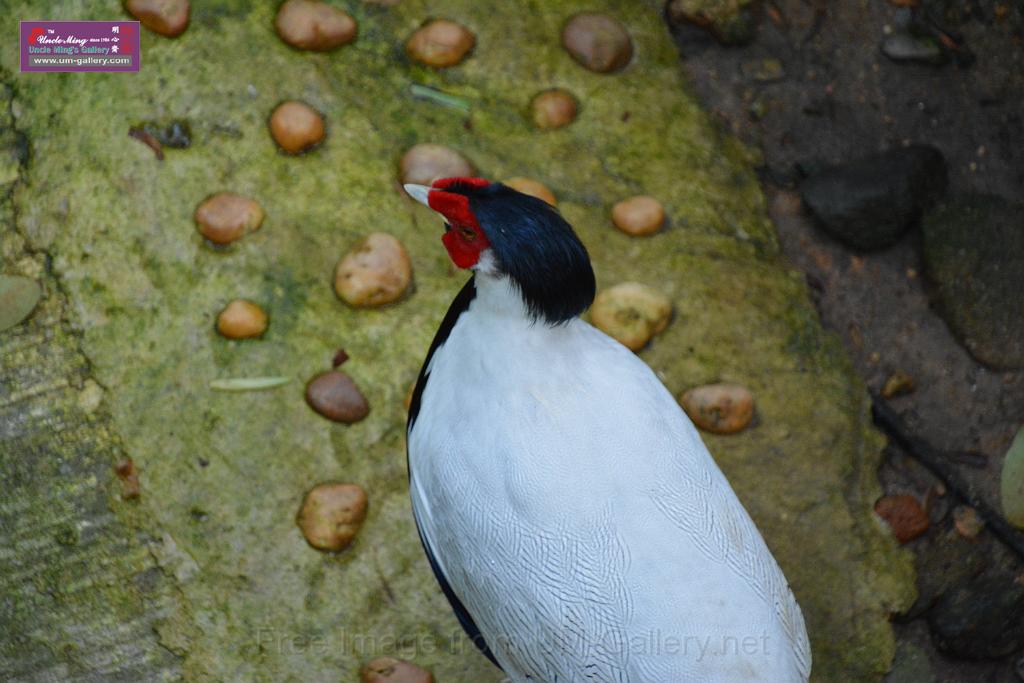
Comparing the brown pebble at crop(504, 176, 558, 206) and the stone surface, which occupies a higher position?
the brown pebble at crop(504, 176, 558, 206)

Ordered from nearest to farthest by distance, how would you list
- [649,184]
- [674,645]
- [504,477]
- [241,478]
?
[674,645] → [504,477] → [241,478] → [649,184]

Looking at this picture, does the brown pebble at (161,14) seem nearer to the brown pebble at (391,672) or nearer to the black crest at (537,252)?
the black crest at (537,252)

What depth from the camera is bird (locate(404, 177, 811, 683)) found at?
1474 millimetres

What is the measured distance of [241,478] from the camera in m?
2.06

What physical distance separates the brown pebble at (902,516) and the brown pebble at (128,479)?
1.41 metres

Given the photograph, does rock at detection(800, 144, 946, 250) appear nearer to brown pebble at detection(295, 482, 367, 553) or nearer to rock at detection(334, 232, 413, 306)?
rock at detection(334, 232, 413, 306)

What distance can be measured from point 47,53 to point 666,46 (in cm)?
135

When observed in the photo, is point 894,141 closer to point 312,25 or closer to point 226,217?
point 312,25

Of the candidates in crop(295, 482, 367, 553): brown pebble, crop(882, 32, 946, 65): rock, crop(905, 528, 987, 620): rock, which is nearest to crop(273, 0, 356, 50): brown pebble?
crop(295, 482, 367, 553): brown pebble

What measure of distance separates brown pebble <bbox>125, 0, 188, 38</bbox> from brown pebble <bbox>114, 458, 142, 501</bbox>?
3.01 ft

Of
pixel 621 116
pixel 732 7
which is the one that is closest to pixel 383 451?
pixel 621 116

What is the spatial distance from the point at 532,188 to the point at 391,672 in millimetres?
999

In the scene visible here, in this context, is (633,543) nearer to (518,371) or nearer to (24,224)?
(518,371)

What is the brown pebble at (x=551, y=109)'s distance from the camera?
2410mm
